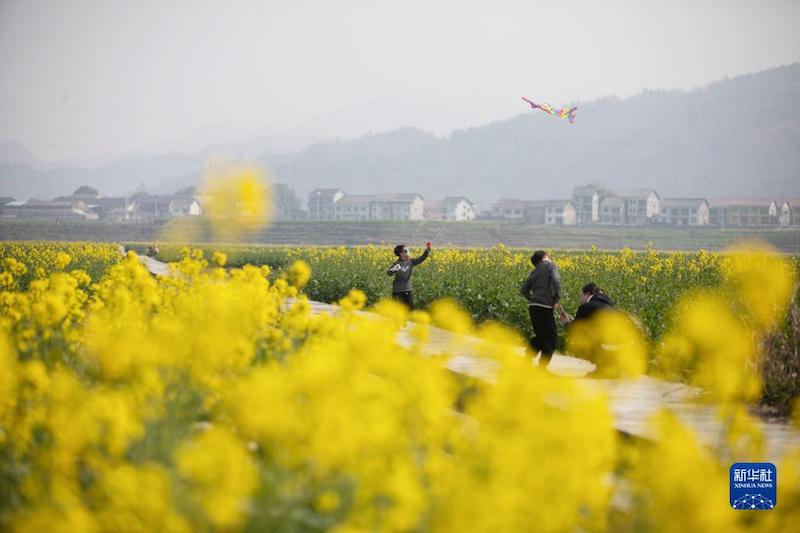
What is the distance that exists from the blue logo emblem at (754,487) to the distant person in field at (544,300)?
521 centimetres

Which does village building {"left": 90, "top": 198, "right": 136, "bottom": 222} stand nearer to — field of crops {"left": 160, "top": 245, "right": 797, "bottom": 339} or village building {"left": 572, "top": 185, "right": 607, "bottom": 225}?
village building {"left": 572, "top": 185, "right": 607, "bottom": 225}

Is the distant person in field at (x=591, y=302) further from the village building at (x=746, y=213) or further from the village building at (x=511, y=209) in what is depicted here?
the village building at (x=511, y=209)

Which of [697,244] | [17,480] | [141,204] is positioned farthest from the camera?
[141,204]

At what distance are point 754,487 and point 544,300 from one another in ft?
17.7

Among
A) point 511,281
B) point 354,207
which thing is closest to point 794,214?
point 354,207

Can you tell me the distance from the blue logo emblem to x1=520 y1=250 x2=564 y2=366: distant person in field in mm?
5206

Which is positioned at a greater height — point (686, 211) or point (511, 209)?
point (511, 209)

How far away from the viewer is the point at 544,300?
10.3 m

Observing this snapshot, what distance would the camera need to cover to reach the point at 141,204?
156375mm

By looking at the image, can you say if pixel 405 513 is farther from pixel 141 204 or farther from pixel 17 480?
pixel 141 204

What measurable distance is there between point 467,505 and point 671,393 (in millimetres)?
5732

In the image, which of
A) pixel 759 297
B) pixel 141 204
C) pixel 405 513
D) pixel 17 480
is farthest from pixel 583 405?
pixel 141 204

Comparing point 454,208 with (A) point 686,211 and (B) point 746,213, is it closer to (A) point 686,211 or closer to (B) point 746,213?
(A) point 686,211

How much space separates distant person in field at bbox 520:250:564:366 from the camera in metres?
10.3
